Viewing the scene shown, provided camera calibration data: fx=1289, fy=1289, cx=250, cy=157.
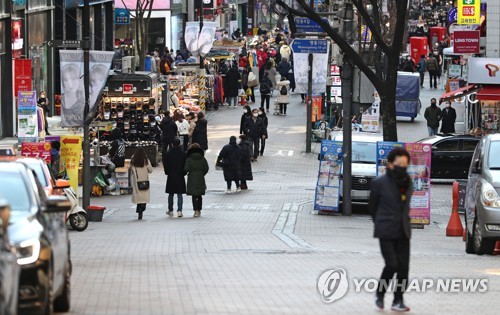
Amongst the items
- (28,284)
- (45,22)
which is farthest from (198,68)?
(28,284)

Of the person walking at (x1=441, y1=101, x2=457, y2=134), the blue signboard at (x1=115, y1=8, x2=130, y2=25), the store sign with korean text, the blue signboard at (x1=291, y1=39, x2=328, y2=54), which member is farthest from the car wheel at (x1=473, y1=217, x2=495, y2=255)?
the blue signboard at (x1=115, y1=8, x2=130, y2=25)

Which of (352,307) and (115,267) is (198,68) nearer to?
(115,267)

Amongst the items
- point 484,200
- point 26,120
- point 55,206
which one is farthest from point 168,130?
point 55,206

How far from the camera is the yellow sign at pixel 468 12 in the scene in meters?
53.2

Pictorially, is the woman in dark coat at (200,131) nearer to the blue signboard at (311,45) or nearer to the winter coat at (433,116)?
the blue signboard at (311,45)

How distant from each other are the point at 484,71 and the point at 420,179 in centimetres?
1661

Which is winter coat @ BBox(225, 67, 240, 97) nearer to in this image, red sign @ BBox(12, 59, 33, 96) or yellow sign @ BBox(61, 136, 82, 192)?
red sign @ BBox(12, 59, 33, 96)

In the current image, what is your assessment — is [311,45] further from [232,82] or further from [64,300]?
[64,300]

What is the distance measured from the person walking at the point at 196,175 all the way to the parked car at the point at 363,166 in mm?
3088

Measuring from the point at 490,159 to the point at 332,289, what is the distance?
19.2ft

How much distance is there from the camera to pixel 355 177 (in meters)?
28.1

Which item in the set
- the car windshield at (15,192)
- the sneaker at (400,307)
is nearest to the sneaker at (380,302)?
the sneaker at (400,307)

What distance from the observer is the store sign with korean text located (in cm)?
4009

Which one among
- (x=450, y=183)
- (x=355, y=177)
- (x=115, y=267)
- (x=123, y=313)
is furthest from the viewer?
(x=450, y=183)
